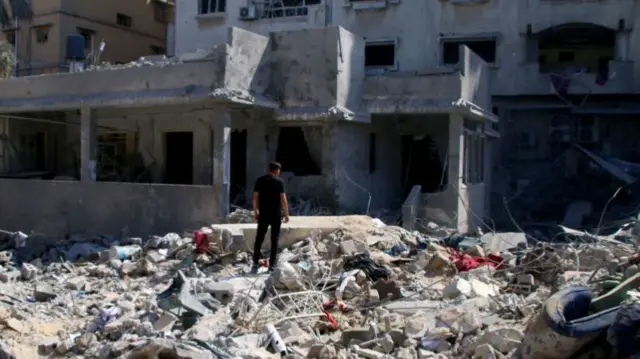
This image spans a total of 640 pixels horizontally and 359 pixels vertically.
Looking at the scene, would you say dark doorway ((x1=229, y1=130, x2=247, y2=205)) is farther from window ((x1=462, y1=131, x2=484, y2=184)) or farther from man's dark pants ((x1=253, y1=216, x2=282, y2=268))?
man's dark pants ((x1=253, y1=216, x2=282, y2=268))

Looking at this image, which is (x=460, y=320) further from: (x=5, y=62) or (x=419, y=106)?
(x=5, y=62)

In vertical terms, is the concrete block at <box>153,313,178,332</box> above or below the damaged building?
below

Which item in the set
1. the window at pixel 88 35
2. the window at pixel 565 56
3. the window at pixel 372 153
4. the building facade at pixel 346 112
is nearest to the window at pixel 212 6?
the building facade at pixel 346 112

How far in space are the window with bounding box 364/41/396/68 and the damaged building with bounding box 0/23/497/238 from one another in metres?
6.12

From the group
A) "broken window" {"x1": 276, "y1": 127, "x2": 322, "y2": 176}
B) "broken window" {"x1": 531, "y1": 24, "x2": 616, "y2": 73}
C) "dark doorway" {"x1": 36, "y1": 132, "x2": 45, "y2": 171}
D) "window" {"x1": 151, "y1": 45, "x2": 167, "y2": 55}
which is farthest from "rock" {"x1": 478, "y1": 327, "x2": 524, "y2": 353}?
"window" {"x1": 151, "y1": 45, "x2": 167, "y2": 55}

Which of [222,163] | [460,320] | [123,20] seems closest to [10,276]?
[222,163]

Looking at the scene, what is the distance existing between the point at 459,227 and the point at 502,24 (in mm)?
9862

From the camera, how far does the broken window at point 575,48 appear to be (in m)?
23.2

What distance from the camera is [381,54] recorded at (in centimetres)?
2448

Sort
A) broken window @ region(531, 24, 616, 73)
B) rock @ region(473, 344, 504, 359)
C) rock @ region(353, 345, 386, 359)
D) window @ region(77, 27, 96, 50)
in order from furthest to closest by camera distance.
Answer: window @ region(77, 27, 96, 50), broken window @ region(531, 24, 616, 73), rock @ region(353, 345, 386, 359), rock @ region(473, 344, 504, 359)

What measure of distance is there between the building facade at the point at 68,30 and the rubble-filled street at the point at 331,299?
64.7ft

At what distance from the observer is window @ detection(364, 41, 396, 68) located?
2422cm

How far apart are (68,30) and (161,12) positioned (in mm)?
5852

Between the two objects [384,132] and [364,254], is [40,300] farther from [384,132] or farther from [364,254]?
[384,132]
